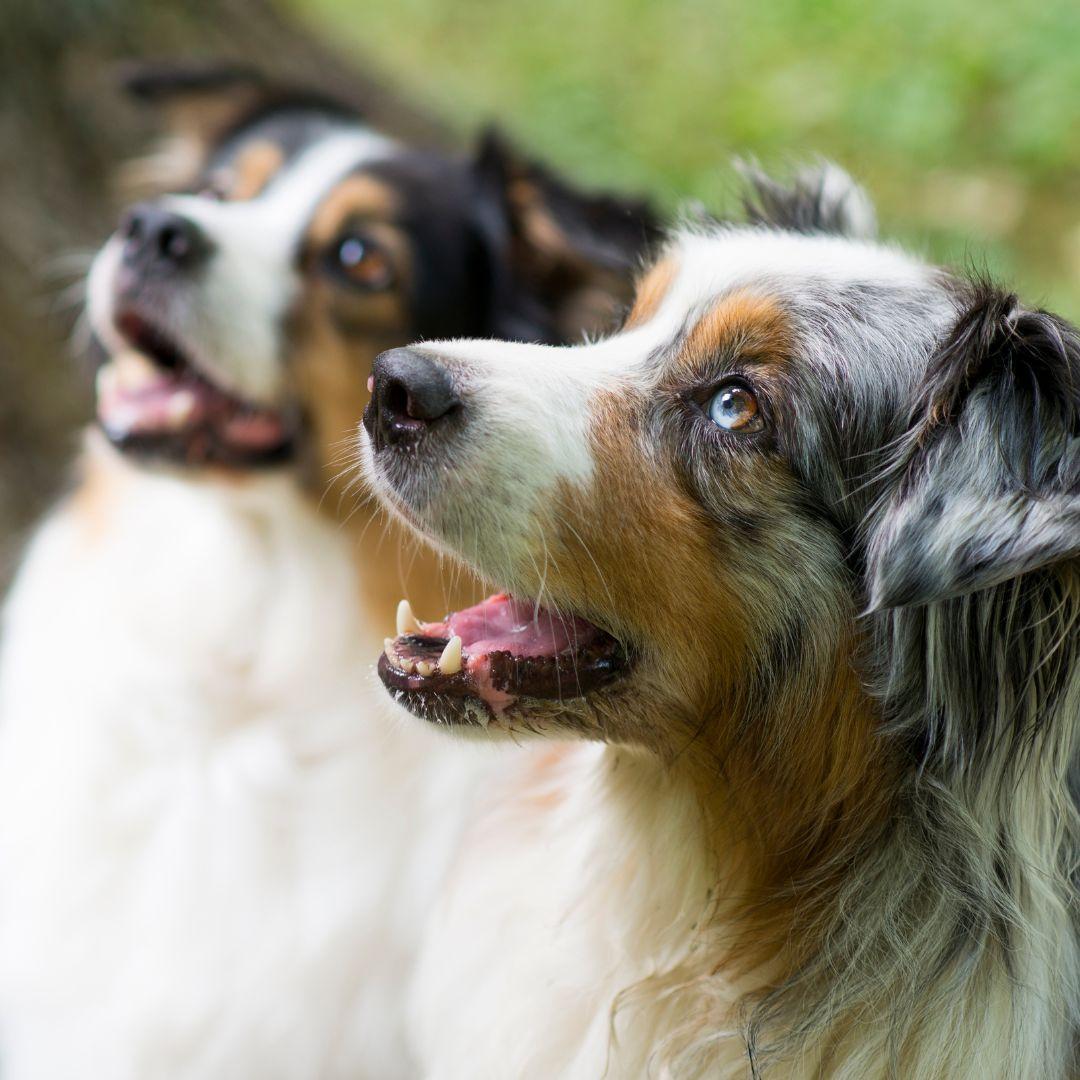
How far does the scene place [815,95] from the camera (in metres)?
8.45

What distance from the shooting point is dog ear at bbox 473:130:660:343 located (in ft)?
12.2

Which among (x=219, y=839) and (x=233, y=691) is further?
(x=233, y=691)

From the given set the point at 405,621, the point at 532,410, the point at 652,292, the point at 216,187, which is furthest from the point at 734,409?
the point at 216,187

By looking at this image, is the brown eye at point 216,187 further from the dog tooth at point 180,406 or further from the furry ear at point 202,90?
the dog tooth at point 180,406

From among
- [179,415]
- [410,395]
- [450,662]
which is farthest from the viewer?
[179,415]

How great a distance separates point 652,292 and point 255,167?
1694 millimetres

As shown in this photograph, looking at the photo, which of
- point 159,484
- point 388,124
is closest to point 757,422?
point 159,484

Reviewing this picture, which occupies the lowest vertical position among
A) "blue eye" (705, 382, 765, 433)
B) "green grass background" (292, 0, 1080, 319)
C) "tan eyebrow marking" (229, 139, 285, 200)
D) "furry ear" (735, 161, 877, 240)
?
"blue eye" (705, 382, 765, 433)

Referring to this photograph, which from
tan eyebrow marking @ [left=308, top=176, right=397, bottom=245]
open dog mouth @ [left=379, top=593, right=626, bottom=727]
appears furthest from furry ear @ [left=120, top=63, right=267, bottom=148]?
open dog mouth @ [left=379, top=593, right=626, bottom=727]

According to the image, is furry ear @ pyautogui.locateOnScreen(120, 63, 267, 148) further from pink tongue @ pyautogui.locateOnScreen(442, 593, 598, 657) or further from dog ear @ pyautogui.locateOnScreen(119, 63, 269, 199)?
pink tongue @ pyautogui.locateOnScreen(442, 593, 598, 657)

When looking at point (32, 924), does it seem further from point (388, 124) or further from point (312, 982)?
point (388, 124)

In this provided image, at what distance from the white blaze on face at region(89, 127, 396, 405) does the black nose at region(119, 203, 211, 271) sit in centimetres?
3

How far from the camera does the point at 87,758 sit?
3455mm

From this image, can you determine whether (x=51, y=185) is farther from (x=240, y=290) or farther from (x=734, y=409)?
(x=734, y=409)
